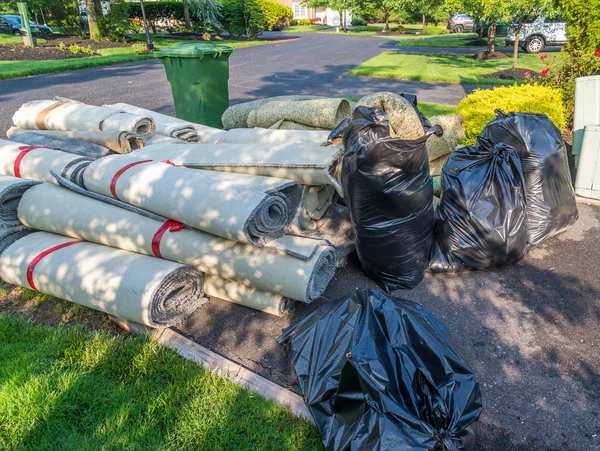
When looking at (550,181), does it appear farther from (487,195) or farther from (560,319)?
(560,319)

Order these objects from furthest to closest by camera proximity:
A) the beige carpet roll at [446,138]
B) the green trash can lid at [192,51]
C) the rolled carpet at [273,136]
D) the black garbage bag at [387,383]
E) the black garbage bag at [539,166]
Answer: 1. the green trash can lid at [192,51]
2. the beige carpet roll at [446,138]
3. the rolled carpet at [273,136]
4. the black garbage bag at [539,166]
5. the black garbage bag at [387,383]

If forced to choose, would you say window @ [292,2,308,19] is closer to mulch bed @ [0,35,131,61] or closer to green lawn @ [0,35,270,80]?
mulch bed @ [0,35,131,61]

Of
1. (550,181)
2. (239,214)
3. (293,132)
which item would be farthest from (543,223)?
(239,214)

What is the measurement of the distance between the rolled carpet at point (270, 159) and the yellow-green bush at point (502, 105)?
2.52 m

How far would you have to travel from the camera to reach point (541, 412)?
2.27m

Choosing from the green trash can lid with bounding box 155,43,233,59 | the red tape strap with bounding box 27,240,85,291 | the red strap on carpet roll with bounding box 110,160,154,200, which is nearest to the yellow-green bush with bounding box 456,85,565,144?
the green trash can lid with bounding box 155,43,233,59

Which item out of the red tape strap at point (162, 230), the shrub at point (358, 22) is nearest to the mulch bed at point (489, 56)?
the red tape strap at point (162, 230)

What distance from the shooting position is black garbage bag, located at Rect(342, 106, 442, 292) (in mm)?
2848

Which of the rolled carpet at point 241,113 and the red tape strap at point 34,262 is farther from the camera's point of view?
the rolled carpet at point 241,113

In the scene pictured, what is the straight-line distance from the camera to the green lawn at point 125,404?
2.05 metres

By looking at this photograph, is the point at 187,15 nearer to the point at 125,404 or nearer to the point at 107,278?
the point at 107,278

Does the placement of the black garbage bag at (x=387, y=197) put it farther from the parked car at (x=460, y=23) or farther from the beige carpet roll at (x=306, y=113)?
the parked car at (x=460, y=23)

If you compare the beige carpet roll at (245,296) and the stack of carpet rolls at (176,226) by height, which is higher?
the stack of carpet rolls at (176,226)

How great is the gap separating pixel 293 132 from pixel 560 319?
2.50 m
